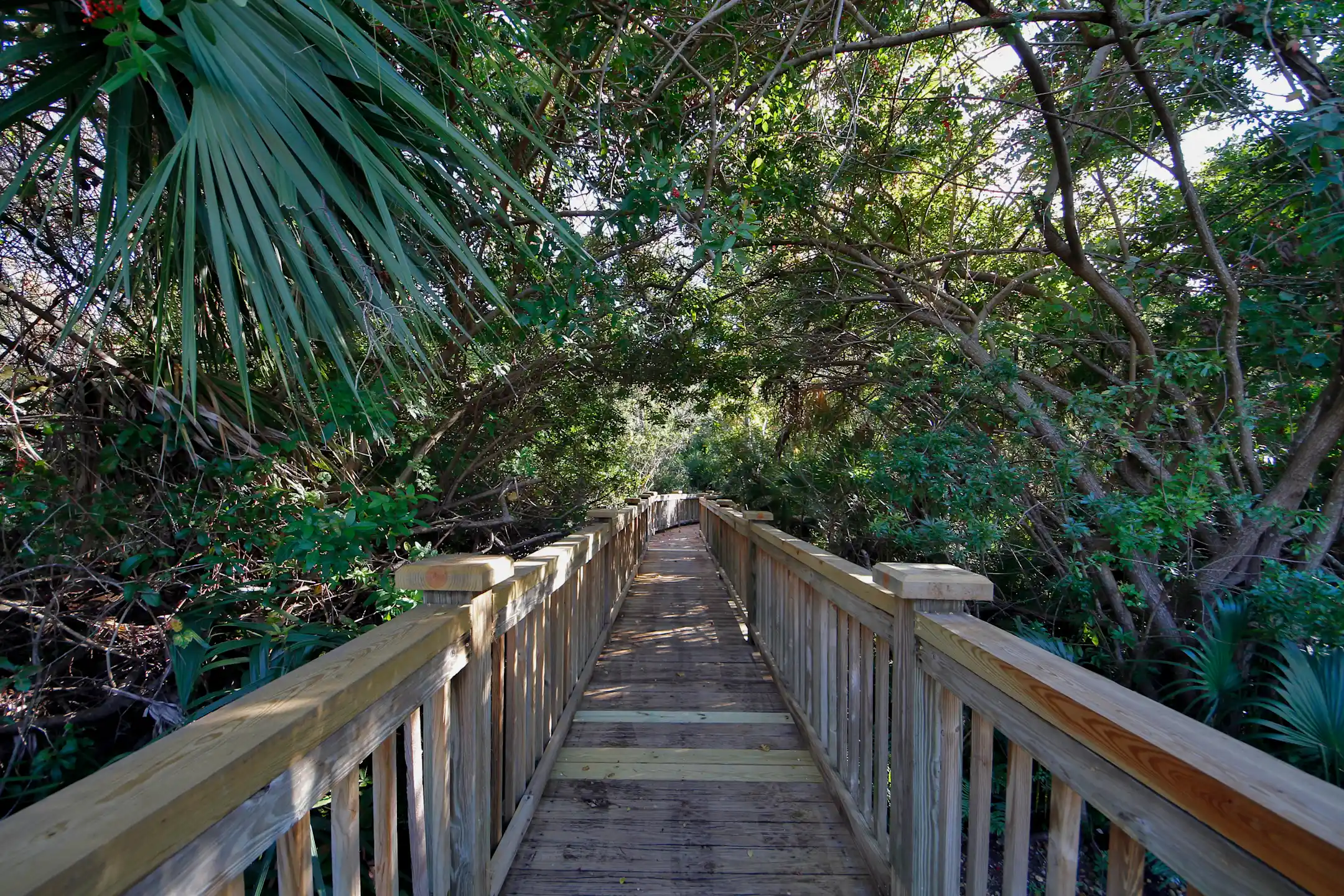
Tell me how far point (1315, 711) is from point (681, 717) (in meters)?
2.81

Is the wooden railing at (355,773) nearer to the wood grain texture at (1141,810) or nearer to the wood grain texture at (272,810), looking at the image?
the wood grain texture at (272,810)

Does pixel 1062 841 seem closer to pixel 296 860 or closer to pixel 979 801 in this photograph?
pixel 979 801

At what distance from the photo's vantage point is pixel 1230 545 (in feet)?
12.7

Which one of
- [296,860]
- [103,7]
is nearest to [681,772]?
[296,860]

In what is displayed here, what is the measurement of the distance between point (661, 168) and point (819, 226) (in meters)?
3.14

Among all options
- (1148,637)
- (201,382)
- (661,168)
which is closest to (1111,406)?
(1148,637)

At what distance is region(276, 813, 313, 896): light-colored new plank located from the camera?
3.26 feet

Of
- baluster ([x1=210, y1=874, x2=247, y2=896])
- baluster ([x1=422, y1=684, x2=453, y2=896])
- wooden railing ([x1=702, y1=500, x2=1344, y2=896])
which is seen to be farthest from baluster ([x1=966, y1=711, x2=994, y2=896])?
baluster ([x1=210, y1=874, x2=247, y2=896])

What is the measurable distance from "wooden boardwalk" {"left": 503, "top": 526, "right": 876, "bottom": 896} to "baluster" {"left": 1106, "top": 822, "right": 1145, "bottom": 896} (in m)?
1.26

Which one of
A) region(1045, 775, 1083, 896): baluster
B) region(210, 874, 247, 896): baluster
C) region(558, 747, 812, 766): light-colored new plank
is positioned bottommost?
region(558, 747, 812, 766): light-colored new plank

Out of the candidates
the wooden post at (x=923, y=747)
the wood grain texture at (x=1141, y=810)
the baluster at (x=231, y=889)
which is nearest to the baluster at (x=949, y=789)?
the wooden post at (x=923, y=747)

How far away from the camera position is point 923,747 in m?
1.74

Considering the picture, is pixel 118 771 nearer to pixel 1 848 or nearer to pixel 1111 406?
pixel 1 848

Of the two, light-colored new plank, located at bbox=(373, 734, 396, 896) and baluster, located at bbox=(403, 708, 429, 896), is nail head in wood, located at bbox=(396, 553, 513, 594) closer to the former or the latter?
baluster, located at bbox=(403, 708, 429, 896)
